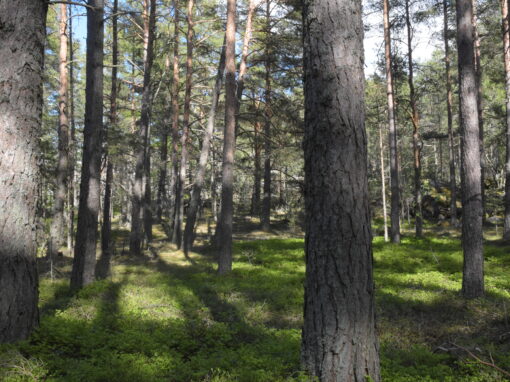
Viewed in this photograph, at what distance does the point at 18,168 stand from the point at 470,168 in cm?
862

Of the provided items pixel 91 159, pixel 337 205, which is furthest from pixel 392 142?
pixel 337 205

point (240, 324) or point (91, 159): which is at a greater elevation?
point (91, 159)

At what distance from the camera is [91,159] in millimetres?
9883

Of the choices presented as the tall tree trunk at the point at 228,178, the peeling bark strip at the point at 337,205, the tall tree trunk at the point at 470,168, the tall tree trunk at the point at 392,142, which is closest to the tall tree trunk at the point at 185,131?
the tall tree trunk at the point at 228,178

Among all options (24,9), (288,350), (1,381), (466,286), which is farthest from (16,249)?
(466,286)

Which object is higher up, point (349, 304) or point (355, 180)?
point (355, 180)

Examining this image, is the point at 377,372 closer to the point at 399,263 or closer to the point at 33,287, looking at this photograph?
the point at 33,287

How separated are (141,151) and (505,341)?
15385 millimetres

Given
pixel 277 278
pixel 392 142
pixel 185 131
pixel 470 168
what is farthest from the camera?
pixel 185 131

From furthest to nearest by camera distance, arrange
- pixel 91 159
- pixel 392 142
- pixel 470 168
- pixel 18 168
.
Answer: pixel 392 142, pixel 91 159, pixel 470 168, pixel 18 168

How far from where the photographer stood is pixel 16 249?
4.46 metres

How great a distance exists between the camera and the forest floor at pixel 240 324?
13.3ft

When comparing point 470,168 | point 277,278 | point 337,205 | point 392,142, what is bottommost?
point 277,278

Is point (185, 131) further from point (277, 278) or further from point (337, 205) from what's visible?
point (337, 205)
